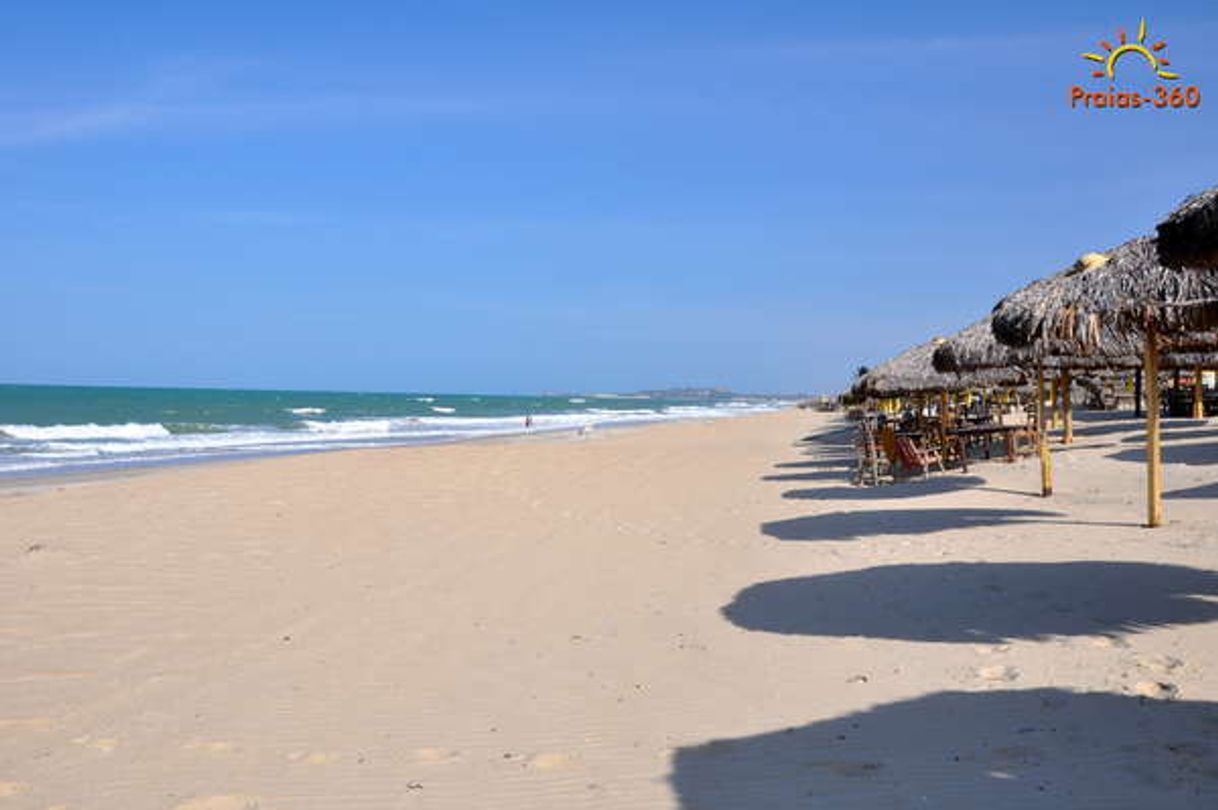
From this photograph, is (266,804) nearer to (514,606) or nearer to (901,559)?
(514,606)

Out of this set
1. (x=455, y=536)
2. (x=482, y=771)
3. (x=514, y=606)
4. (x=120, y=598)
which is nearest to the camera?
(x=482, y=771)

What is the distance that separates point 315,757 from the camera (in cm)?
397

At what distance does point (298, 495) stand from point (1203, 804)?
1216 cm

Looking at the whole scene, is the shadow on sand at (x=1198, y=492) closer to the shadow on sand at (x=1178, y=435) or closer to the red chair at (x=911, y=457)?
the red chair at (x=911, y=457)

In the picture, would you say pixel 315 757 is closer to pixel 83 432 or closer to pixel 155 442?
pixel 155 442

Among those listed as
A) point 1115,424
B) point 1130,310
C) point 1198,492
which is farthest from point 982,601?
point 1115,424

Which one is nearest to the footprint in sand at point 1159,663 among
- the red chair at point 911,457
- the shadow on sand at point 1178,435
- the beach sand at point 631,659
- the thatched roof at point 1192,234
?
the beach sand at point 631,659

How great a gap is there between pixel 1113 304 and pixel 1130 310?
0.14 meters

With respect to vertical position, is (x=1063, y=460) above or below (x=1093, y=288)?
below

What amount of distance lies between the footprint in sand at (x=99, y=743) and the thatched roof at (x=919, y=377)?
13923 millimetres

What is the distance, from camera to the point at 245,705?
15.3ft

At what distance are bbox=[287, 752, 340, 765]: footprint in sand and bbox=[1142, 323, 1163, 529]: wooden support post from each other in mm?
6107

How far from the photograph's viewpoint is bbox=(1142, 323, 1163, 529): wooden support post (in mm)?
7449

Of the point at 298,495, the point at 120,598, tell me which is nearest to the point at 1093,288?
the point at 120,598
